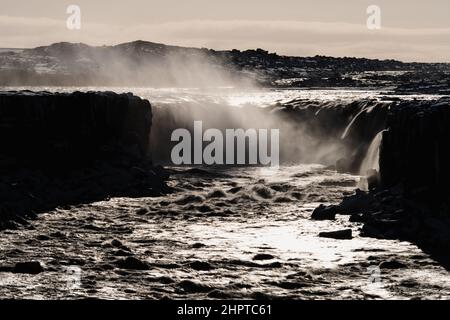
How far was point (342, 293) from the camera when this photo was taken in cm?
2419

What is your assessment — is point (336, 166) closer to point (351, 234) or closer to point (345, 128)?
point (345, 128)

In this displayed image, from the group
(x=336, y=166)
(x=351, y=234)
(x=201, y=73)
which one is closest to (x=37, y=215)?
(x=351, y=234)

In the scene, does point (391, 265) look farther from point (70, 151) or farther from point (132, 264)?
point (70, 151)

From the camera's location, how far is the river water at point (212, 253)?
24.6 meters

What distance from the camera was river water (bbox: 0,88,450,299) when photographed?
80.7 feet

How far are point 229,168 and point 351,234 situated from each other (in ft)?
70.7

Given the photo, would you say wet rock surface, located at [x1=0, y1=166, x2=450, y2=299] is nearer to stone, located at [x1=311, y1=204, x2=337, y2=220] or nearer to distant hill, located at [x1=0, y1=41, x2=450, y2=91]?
stone, located at [x1=311, y1=204, x2=337, y2=220]

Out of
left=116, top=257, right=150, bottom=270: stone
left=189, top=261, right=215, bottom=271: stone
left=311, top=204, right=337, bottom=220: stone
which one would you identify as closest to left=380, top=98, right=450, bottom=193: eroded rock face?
left=311, top=204, right=337, bottom=220: stone

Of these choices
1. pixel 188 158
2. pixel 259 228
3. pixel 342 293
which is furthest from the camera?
pixel 188 158

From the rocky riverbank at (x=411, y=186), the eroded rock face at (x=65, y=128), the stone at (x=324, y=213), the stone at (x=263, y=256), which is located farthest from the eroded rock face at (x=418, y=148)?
the eroded rock face at (x=65, y=128)

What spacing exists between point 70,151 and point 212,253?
54.5 feet

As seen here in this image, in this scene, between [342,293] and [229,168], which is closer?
[342,293]

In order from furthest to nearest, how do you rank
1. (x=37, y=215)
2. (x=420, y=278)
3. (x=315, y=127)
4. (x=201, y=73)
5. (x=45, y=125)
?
1. (x=201, y=73)
2. (x=315, y=127)
3. (x=45, y=125)
4. (x=37, y=215)
5. (x=420, y=278)

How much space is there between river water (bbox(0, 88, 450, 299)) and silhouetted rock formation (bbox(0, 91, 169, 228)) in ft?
6.31
